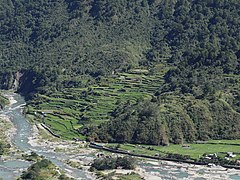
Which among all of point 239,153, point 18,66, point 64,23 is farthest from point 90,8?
point 239,153

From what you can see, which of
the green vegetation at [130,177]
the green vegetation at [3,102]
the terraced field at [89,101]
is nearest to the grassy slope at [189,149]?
the green vegetation at [130,177]

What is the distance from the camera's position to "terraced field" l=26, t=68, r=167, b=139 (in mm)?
110000

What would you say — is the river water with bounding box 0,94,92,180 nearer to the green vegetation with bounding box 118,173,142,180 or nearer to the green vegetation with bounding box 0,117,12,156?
the green vegetation with bounding box 0,117,12,156

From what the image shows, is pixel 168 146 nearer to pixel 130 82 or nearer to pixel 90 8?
pixel 130 82

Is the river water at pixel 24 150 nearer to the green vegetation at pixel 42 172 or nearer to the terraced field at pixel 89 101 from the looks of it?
the green vegetation at pixel 42 172

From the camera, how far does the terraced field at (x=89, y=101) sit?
11000cm

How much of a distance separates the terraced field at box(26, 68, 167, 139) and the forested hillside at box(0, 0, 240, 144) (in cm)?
24

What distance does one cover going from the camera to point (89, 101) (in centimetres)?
→ 12112

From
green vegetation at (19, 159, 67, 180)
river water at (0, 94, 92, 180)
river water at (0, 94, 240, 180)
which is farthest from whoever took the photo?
river water at (0, 94, 92, 180)

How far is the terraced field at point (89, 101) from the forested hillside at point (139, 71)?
24cm

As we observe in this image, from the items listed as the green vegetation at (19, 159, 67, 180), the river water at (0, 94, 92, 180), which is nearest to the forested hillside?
the river water at (0, 94, 92, 180)

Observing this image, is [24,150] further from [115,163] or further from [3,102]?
[3,102]

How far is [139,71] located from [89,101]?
27239 mm

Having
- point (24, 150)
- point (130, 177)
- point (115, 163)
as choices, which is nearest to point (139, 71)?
point (24, 150)
